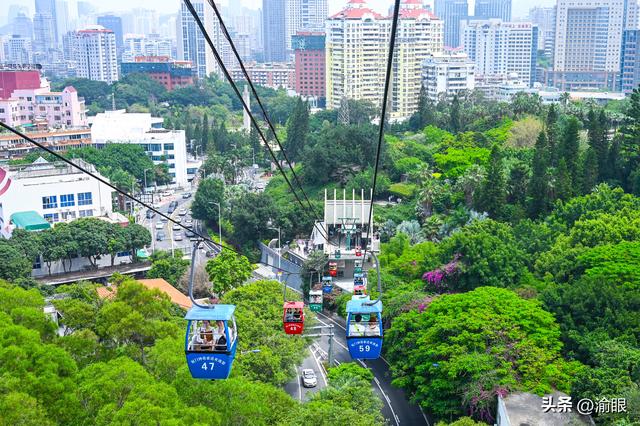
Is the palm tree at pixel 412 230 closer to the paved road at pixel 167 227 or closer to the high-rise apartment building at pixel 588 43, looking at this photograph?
the paved road at pixel 167 227

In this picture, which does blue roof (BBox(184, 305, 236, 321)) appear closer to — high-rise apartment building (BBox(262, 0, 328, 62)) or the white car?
the white car

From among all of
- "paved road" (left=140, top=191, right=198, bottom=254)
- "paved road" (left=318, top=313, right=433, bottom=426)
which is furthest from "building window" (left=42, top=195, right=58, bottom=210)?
"paved road" (left=318, top=313, right=433, bottom=426)

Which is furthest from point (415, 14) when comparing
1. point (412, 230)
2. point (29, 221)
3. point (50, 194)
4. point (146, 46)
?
point (146, 46)

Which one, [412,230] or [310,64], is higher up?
[310,64]

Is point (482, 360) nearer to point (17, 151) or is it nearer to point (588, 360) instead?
point (588, 360)

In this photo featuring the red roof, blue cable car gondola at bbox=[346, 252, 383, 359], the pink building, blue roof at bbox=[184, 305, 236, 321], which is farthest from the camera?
the red roof

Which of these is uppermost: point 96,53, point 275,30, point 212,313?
point 275,30

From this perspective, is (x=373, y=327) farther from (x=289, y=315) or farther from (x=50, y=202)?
(x=50, y=202)
